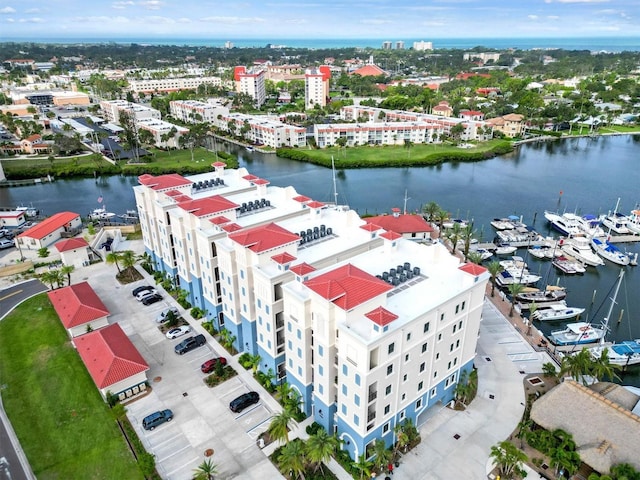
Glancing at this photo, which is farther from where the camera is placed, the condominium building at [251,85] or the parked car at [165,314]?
the condominium building at [251,85]

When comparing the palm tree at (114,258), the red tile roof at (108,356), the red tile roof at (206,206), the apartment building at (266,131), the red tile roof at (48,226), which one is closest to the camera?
the red tile roof at (108,356)

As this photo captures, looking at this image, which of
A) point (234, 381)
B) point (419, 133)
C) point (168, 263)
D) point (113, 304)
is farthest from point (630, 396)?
point (419, 133)

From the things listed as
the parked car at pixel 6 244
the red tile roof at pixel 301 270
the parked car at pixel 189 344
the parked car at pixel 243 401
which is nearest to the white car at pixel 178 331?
the parked car at pixel 189 344

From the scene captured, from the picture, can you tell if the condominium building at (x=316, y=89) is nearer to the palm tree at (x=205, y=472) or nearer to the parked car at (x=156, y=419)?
the parked car at (x=156, y=419)

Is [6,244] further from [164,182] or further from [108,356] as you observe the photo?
[108,356]

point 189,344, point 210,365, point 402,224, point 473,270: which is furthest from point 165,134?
point 473,270

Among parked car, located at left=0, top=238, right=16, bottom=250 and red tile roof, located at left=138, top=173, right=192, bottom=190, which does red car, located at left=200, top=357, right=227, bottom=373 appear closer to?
red tile roof, located at left=138, top=173, right=192, bottom=190
